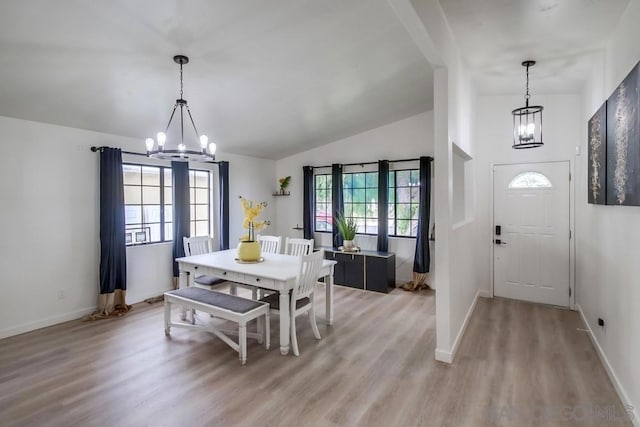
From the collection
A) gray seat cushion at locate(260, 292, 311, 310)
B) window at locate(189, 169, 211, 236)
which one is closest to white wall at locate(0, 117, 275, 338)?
window at locate(189, 169, 211, 236)

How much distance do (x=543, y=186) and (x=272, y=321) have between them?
409cm

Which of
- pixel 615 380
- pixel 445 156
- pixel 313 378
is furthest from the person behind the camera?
pixel 445 156

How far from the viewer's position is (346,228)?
5.69 m

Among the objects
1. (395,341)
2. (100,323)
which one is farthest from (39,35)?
(395,341)

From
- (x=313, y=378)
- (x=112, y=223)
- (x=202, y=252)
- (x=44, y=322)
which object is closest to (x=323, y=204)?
(x=202, y=252)

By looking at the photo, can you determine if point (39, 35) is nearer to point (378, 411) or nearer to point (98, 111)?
point (98, 111)

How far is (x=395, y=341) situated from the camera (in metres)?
3.40

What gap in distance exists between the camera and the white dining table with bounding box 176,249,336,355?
310 cm

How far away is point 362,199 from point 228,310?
3.58 metres

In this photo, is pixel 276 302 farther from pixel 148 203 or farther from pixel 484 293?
pixel 484 293

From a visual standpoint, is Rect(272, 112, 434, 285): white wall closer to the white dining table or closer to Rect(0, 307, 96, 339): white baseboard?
the white dining table

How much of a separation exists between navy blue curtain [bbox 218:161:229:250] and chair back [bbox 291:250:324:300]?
273 cm

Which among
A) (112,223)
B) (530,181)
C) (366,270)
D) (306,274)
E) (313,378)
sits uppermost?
(530,181)

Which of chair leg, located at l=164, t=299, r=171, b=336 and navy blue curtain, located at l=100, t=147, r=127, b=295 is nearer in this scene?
chair leg, located at l=164, t=299, r=171, b=336
